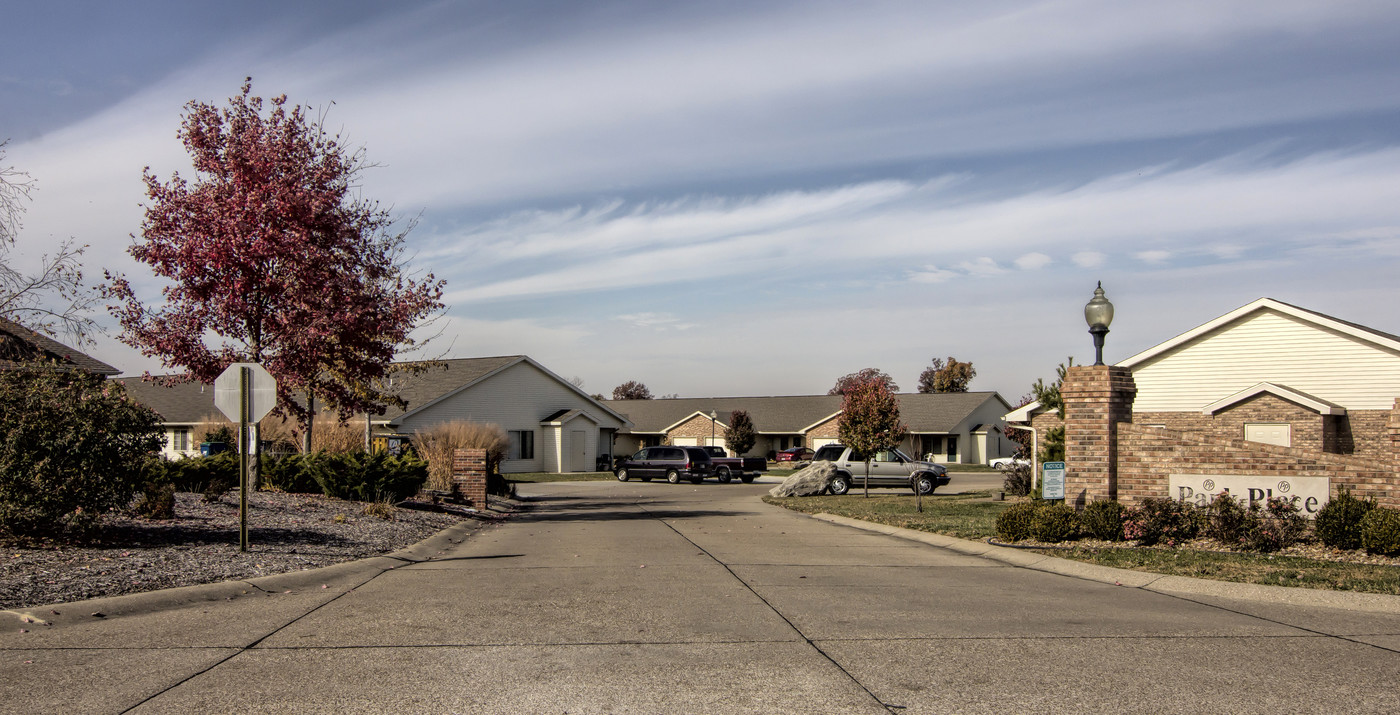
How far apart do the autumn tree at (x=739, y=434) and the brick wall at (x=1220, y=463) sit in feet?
163

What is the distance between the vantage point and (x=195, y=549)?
11047 millimetres

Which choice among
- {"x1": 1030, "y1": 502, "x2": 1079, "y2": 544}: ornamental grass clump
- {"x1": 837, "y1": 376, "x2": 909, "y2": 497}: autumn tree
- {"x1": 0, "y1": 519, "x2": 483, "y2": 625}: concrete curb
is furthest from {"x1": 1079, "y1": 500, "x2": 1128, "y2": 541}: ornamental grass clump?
{"x1": 837, "y1": 376, "x2": 909, "y2": 497}: autumn tree

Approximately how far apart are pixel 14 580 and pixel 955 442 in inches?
2392

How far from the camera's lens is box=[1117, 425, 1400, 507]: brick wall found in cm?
1288

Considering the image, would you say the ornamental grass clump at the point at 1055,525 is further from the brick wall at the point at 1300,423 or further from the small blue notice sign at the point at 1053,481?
the brick wall at the point at 1300,423

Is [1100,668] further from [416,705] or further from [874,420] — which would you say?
[874,420]

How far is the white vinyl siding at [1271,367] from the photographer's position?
23.8 m

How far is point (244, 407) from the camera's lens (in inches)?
467

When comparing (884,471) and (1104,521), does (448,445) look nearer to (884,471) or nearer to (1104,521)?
(884,471)

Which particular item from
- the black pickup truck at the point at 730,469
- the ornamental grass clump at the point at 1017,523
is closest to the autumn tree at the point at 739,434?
the black pickup truck at the point at 730,469

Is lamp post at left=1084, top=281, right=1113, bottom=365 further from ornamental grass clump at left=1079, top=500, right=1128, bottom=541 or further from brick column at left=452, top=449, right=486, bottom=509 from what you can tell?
brick column at left=452, top=449, right=486, bottom=509

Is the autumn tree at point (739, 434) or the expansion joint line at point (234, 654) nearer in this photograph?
the expansion joint line at point (234, 654)

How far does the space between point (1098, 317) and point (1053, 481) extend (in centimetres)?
251

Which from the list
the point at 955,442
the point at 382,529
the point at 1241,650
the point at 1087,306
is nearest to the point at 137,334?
the point at 382,529
